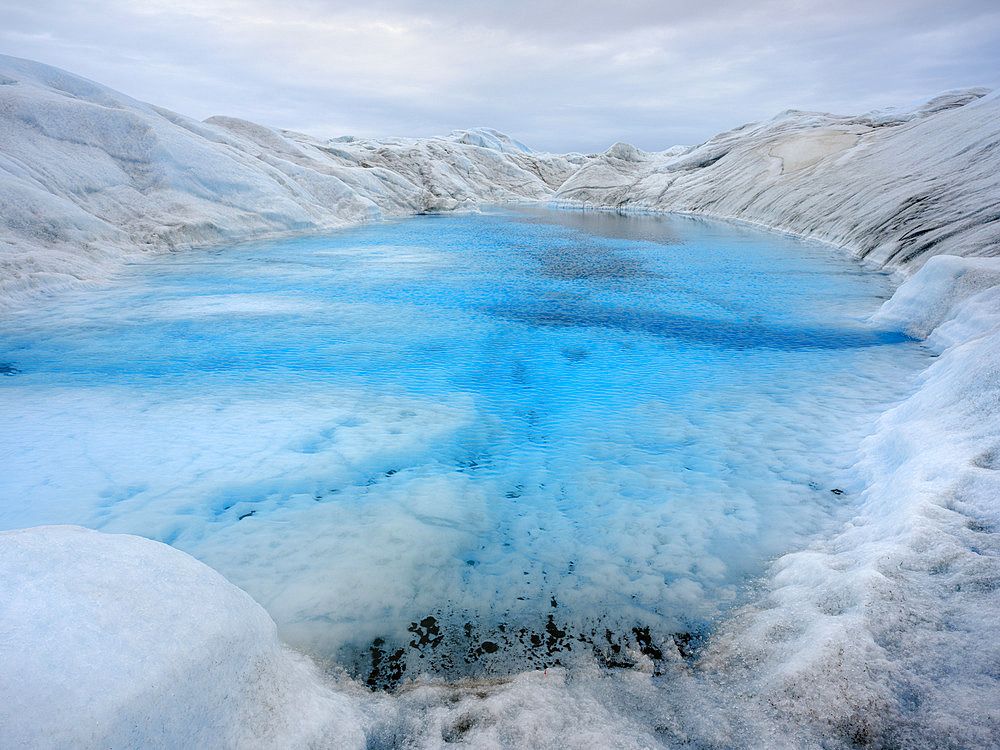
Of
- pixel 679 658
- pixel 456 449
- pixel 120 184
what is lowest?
pixel 456 449

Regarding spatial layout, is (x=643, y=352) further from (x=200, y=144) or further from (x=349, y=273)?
(x=200, y=144)

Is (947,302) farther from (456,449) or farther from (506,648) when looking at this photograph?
(506,648)

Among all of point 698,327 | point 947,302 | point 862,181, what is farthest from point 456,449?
point 862,181

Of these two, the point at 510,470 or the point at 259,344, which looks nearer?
the point at 510,470

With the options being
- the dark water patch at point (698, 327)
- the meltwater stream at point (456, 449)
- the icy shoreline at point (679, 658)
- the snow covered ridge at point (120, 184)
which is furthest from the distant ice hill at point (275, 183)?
the icy shoreline at point (679, 658)

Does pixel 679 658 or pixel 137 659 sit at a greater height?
pixel 137 659

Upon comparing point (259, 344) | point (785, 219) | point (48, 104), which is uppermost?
point (48, 104)

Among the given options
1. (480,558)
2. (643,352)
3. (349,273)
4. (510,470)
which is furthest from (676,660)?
(349,273)
